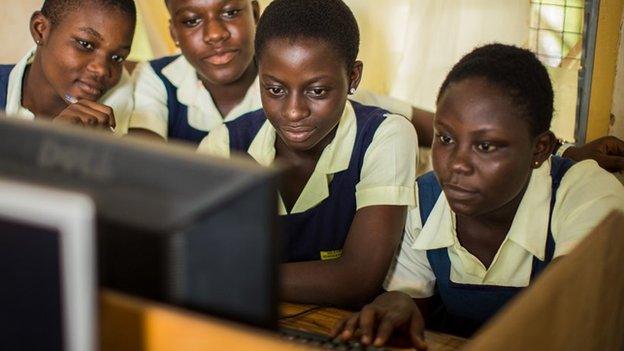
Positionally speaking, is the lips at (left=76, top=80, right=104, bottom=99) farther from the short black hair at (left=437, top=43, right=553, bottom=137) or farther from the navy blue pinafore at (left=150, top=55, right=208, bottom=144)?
the short black hair at (left=437, top=43, right=553, bottom=137)

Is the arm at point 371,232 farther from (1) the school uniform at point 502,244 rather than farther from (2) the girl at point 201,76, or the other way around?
(2) the girl at point 201,76

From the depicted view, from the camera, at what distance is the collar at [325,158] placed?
5.34 feet

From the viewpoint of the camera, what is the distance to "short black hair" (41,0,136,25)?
6.00ft

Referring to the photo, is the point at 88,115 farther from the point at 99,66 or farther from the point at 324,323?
the point at 324,323

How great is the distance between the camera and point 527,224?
1384mm

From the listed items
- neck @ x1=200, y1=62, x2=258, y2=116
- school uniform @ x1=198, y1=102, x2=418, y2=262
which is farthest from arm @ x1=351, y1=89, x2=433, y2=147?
school uniform @ x1=198, y1=102, x2=418, y2=262

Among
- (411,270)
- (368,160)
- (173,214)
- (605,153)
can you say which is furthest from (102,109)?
(173,214)

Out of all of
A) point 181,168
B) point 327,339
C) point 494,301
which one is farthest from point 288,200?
point 181,168

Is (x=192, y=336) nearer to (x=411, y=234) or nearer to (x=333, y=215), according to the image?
(x=411, y=234)

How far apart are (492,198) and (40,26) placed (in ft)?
3.80

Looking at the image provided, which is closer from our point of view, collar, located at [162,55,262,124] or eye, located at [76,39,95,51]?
eye, located at [76,39,95,51]

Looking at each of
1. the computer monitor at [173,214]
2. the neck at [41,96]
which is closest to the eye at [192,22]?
the neck at [41,96]

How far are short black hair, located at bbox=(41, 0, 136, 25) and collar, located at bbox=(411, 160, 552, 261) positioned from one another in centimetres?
87

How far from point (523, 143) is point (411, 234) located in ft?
0.91
